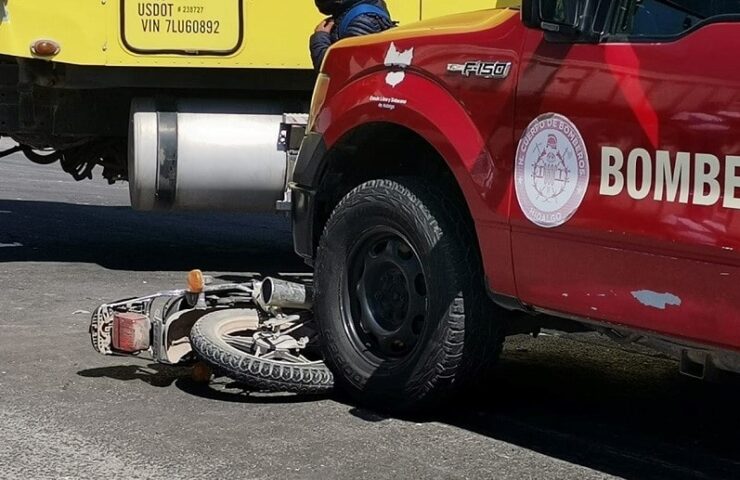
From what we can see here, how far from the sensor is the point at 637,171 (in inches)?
170

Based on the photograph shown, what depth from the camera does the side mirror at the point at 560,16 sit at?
4.49 metres

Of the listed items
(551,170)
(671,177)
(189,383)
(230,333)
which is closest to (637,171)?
(671,177)

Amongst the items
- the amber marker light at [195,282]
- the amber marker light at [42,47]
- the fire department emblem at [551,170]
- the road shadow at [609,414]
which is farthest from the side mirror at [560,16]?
the amber marker light at [42,47]

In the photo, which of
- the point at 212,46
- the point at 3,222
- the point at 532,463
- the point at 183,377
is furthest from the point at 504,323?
the point at 3,222

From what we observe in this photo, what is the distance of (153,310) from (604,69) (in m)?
2.64

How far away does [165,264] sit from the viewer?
9.59 meters

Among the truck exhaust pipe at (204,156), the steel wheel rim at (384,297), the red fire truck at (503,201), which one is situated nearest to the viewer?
the red fire truck at (503,201)

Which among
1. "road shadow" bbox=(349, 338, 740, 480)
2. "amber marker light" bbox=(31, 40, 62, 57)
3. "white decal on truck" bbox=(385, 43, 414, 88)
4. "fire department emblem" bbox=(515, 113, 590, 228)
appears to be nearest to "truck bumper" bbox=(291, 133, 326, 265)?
"white decal on truck" bbox=(385, 43, 414, 88)

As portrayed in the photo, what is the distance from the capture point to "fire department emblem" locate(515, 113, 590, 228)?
14.8 ft

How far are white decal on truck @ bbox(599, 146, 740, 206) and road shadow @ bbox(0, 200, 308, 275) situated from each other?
17.4 feet

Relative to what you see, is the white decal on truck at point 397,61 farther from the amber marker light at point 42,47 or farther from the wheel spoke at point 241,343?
the amber marker light at point 42,47

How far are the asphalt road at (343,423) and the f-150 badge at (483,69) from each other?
4.52ft

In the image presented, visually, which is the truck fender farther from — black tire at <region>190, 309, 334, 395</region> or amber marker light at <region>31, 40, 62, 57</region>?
amber marker light at <region>31, 40, 62, 57</region>

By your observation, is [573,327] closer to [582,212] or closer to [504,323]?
[504,323]
